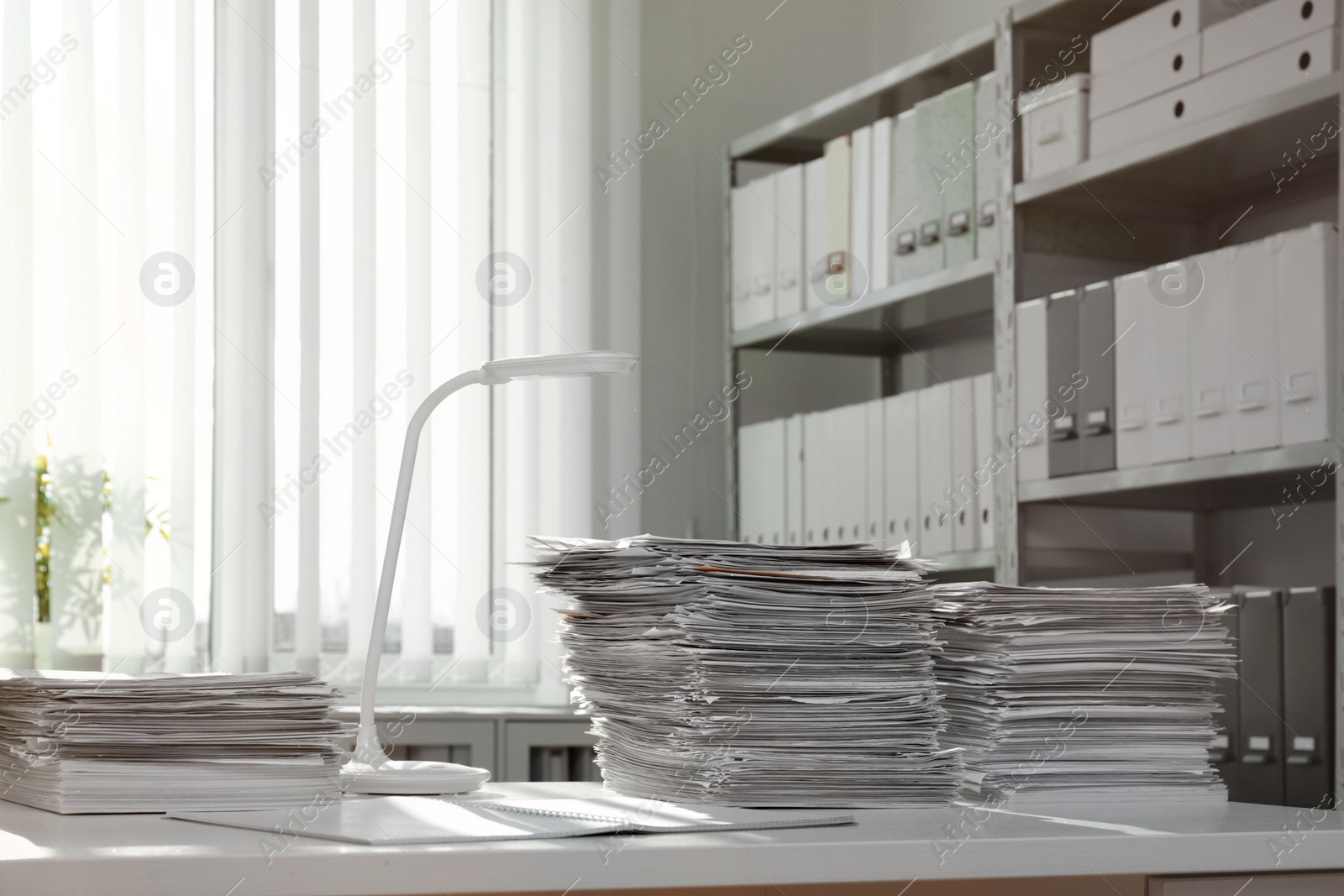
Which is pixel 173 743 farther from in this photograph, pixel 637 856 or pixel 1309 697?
pixel 1309 697

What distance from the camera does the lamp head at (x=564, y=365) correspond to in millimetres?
1445

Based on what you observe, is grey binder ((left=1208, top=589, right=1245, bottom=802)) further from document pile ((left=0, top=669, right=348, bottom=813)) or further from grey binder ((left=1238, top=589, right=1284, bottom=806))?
document pile ((left=0, top=669, right=348, bottom=813))

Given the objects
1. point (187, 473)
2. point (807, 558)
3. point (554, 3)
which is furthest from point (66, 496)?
point (807, 558)

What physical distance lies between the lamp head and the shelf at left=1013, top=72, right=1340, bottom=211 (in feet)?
3.69

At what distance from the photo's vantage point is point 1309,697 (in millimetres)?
1975

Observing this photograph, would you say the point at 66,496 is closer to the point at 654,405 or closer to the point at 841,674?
the point at 654,405

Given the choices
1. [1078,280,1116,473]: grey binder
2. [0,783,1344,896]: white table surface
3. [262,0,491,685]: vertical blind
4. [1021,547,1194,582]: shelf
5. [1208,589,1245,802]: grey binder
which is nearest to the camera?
[0,783,1344,896]: white table surface

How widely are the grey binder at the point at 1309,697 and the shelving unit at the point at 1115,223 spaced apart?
7.9 inches

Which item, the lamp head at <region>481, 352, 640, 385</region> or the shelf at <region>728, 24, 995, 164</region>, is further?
the shelf at <region>728, 24, 995, 164</region>

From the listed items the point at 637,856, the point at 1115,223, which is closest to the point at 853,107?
the point at 1115,223

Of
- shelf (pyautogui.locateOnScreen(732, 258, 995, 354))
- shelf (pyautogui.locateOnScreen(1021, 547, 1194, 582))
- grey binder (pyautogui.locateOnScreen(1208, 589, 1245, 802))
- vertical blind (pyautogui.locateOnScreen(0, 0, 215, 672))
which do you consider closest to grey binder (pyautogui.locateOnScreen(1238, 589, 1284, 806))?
grey binder (pyautogui.locateOnScreen(1208, 589, 1245, 802))

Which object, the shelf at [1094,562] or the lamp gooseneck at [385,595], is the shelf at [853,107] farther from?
the lamp gooseneck at [385,595]

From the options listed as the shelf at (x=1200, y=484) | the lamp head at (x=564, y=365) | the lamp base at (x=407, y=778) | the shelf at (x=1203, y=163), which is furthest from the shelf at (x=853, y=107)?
the lamp base at (x=407, y=778)

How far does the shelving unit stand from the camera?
2.18 meters
